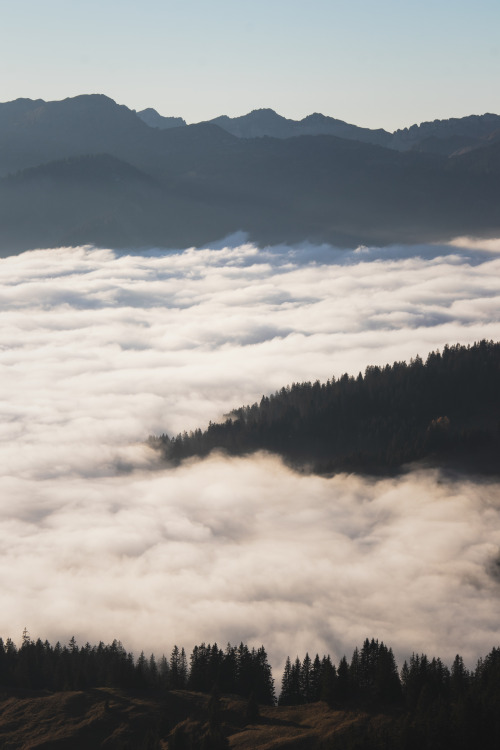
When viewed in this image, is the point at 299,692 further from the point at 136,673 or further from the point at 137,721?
the point at 137,721

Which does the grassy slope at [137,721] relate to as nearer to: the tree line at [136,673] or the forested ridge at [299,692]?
the forested ridge at [299,692]

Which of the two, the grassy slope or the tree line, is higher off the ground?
the tree line

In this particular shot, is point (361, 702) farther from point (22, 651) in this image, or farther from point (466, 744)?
point (22, 651)

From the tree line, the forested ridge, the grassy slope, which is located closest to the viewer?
the forested ridge

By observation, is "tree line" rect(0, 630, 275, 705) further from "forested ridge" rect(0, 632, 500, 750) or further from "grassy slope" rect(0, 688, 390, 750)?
"grassy slope" rect(0, 688, 390, 750)

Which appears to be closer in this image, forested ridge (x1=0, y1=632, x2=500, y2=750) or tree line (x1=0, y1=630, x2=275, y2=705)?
forested ridge (x1=0, y1=632, x2=500, y2=750)

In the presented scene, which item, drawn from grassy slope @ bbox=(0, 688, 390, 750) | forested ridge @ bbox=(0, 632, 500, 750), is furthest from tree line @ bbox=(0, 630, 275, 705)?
grassy slope @ bbox=(0, 688, 390, 750)

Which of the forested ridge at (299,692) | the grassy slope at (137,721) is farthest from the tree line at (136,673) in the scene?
the grassy slope at (137,721)

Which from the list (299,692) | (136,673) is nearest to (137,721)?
(136,673)

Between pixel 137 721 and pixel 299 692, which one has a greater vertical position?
pixel 299 692

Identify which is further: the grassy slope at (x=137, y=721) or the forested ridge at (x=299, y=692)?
the grassy slope at (x=137, y=721)
